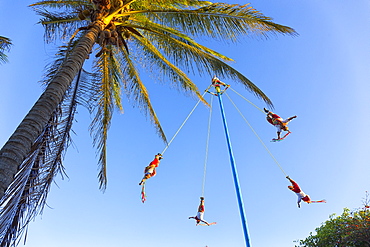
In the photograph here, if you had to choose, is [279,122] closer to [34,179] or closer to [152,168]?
[152,168]

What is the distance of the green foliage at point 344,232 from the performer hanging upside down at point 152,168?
8871 mm

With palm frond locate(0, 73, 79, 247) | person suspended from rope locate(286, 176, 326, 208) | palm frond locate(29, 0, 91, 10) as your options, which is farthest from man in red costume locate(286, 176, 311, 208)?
palm frond locate(29, 0, 91, 10)

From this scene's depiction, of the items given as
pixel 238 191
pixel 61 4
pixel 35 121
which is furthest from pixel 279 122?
pixel 61 4

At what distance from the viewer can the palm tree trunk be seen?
10.3ft

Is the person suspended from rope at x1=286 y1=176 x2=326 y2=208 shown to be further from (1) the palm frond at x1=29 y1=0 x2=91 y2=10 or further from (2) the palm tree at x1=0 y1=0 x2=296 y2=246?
(1) the palm frond at x1=29 y1=0 x2=91 y2=10

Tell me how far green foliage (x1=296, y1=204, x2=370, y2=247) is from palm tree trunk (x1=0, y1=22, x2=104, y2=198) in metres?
11.3

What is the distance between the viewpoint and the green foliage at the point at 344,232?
10742 millimetres

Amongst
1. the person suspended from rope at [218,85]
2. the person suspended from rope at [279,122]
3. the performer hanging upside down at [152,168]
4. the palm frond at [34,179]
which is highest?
the person suspended from rope at [218,85]

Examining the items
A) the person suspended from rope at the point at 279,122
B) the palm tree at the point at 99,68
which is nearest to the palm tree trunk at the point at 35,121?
the palm tree at the point at 99,68

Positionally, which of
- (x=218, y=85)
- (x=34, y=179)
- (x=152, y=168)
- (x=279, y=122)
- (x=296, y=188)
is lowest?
(x=34, y=179)

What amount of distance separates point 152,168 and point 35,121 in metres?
2.98

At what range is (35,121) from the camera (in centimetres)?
368

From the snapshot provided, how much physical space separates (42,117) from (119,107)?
5.04m

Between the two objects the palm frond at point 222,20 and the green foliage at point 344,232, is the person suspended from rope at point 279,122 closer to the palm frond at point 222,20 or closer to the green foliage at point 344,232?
the palm frond at point 222,20
